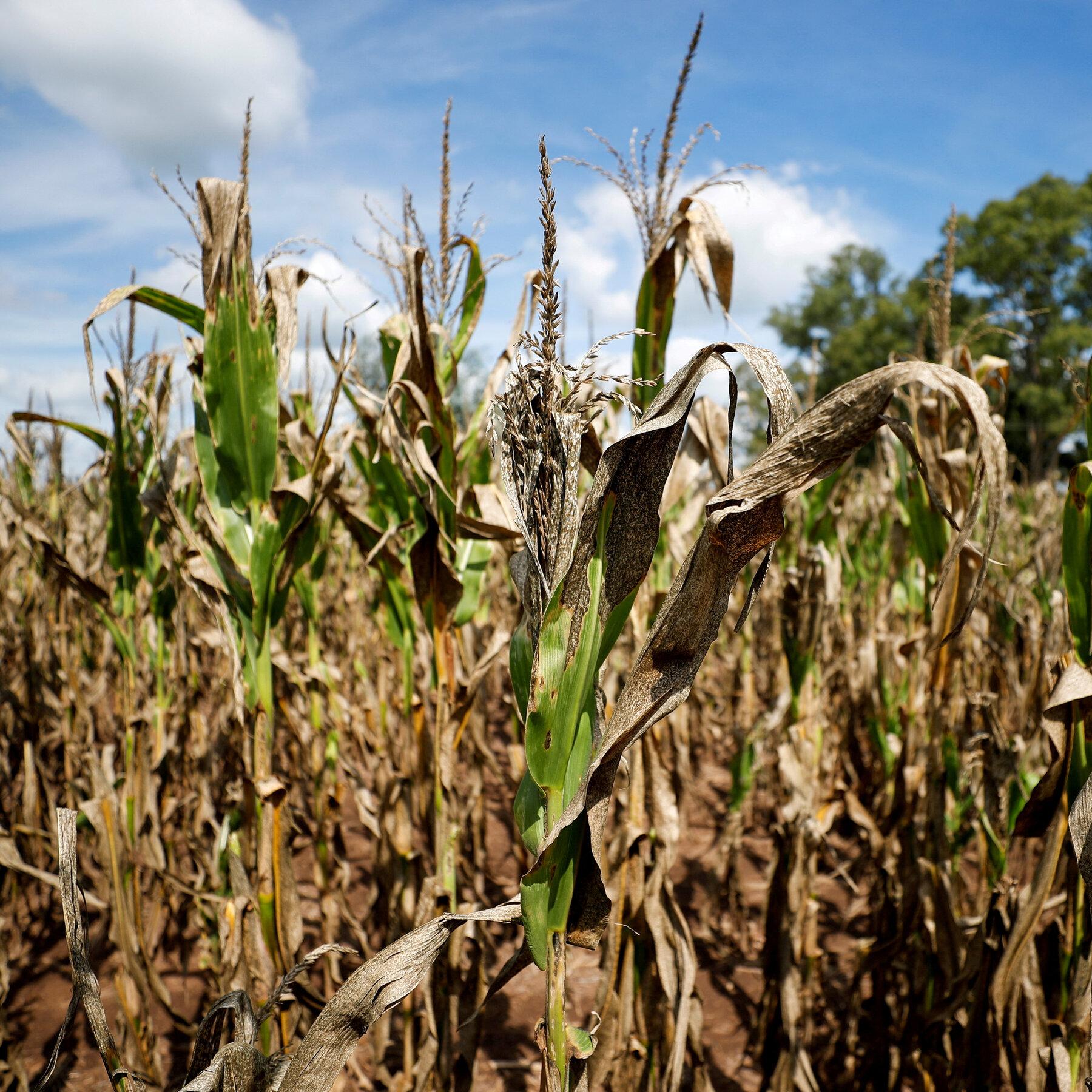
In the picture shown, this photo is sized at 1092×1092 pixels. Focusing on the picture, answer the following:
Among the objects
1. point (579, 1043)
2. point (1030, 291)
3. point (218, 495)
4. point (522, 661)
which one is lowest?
point (579, 1043)

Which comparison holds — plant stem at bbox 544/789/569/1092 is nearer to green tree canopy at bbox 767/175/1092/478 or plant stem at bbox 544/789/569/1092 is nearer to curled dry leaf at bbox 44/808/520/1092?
curled dry leaf at bbox 44/808/520/1092

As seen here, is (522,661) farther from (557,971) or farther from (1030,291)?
(1030,291)

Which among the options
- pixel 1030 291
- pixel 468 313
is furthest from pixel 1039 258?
pixel 468 313

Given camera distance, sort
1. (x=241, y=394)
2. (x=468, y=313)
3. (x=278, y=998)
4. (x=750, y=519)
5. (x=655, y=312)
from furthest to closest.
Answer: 1. (x=468, y=313)
2. (x=655, y=312)
3. (x=241, y=394)
4. (x=278, y=998)
5. (x=750, y=519)

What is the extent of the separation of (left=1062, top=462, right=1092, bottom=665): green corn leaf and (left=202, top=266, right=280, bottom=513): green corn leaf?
1444 mm

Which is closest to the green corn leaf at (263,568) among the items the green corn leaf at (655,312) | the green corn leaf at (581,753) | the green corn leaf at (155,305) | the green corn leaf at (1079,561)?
the green corn leaf at (155,305)

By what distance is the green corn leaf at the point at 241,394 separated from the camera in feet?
5.32

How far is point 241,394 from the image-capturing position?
1.64 metres

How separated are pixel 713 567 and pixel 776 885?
1.73m

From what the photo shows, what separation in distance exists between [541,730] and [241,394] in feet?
3.49

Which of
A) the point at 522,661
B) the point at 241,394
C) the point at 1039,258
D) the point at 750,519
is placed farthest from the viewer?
the point at 1039,258

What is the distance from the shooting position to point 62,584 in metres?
2.88

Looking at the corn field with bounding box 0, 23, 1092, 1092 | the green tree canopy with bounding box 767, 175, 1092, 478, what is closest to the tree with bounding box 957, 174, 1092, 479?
the green tree canopy with bounding box 767, 175, 1092, 478

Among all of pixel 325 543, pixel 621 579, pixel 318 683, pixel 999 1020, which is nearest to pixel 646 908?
pixel 999 1020
